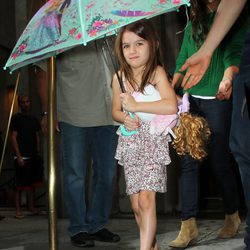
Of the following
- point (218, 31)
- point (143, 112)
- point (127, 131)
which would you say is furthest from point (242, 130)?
point (127, 131)

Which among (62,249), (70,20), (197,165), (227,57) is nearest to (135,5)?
(70,20)

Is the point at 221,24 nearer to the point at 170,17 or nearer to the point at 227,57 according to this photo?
the point at 227,57

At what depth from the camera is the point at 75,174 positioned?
13.4ft

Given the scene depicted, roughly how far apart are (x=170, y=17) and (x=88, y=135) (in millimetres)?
2605

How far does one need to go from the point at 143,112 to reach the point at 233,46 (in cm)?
101

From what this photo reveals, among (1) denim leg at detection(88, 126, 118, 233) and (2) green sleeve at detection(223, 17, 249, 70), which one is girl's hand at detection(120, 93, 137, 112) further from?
(1) denim leg at detection(88, 126, 118, 233)

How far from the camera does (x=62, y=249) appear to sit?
3.97 m

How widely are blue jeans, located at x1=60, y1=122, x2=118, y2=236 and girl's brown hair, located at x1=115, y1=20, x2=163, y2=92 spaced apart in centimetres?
87

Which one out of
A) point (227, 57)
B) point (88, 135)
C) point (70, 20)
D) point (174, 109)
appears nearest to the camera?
point (70, 20)

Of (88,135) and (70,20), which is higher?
(70,20)

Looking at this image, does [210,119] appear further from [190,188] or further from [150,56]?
[150,56]

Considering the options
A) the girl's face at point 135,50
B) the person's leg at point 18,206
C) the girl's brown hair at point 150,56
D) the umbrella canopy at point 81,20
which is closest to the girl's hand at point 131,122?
the girl's brown hair at point 150,56

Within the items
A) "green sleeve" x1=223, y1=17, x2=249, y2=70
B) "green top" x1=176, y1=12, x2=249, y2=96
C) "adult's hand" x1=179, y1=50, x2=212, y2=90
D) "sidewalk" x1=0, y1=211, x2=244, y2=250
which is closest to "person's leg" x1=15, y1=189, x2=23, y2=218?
"sidewalk" x1=0, y1=211, x2=244, y2=250

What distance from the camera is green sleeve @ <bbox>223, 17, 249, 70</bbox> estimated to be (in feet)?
12.3
